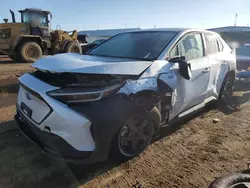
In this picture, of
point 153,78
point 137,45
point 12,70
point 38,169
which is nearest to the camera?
point 38,169

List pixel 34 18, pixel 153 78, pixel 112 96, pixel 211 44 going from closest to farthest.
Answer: pixel 112 96 → pixel 153 78 → pixel 211 44 → pixel 34 18

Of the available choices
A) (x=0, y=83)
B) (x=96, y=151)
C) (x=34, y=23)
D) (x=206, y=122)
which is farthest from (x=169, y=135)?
(x=34, y=23)

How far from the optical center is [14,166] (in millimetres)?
2904

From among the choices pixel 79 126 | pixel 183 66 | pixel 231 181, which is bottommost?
pixel 231 181

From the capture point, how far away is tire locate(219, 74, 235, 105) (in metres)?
5.09

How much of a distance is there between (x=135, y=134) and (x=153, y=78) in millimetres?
741

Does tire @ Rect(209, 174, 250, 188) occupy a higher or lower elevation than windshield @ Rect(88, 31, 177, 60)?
lower

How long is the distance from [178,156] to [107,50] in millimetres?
2026

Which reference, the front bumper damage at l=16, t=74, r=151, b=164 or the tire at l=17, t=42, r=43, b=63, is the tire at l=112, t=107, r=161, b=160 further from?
the tire at l=17, t=42, r=43, b=63

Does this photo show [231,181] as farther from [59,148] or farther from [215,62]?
Result: [215,62]

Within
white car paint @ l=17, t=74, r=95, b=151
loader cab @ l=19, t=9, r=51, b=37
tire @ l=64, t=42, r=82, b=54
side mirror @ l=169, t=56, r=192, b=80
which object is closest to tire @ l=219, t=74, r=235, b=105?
side mirror @ l=169, t=56, r=192, b=80

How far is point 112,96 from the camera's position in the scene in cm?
260

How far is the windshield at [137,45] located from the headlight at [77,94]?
107 centimetres

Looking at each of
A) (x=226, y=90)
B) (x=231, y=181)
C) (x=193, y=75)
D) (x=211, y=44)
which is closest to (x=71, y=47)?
(x=226, y=90)
